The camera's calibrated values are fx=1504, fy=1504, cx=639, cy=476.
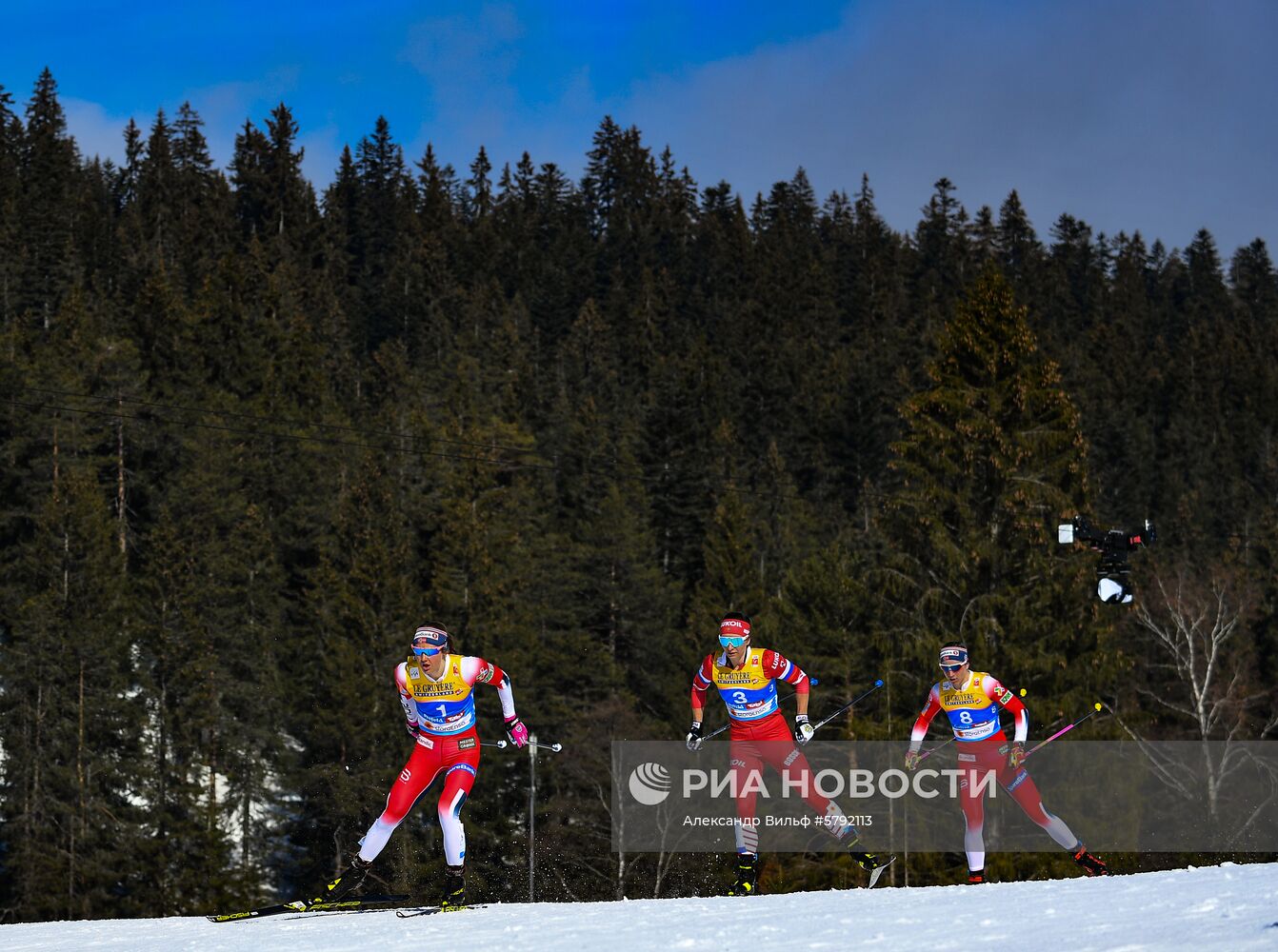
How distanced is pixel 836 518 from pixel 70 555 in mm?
40026

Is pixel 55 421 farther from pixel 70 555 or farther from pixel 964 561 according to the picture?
pixel 964 561

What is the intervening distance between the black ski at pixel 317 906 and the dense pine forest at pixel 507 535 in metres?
20.8

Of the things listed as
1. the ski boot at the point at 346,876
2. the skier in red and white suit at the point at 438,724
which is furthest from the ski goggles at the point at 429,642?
the ski boot at the point at 346,876

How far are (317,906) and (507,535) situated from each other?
46881 mm

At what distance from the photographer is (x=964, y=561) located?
110ft

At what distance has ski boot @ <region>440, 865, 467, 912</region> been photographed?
12219 millimetres

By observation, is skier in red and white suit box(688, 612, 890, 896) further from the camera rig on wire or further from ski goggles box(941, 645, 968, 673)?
the camera rig on wire

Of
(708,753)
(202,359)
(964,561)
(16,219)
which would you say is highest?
(16,219)

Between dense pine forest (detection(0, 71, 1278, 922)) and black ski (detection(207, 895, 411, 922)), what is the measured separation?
20.8 m

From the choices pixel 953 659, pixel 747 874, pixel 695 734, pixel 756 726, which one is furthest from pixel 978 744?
pixel 695 734

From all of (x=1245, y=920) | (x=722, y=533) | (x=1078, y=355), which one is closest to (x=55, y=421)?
(x=722, y=533)

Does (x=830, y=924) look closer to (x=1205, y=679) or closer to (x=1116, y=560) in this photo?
(x=1116, y=560)

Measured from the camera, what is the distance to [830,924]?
9719 millimetres

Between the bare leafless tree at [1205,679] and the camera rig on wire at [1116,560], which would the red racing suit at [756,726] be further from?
the bare leafless tree at [1205,679]
